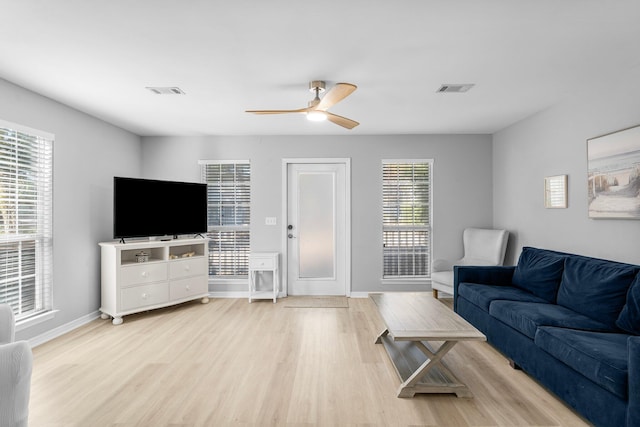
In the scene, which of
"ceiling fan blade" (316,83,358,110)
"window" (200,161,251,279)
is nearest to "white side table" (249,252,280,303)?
"window" (200,161,251,279)

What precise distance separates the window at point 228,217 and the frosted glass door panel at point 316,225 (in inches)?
33.3

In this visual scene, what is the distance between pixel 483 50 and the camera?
259cm

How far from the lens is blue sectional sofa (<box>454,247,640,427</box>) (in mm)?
1908

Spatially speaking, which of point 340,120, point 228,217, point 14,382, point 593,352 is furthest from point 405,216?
point 14,382

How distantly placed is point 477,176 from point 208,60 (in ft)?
13.8

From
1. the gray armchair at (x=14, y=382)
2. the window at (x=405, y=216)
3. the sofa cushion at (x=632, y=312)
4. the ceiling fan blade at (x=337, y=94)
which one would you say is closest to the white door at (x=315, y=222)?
the window at (x=405, y=216)

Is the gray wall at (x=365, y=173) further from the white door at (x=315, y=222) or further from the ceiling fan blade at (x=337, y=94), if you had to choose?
the ceiling fan blade at (x=337, y=94)

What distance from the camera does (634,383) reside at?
5.74 ft

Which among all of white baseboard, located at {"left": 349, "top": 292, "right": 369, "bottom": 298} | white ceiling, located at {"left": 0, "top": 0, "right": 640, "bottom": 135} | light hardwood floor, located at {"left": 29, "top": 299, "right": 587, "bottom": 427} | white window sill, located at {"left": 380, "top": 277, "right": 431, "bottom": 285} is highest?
white ceiling, located at {"left": 0, "top": 0, "right": 640, "bottom": 135}

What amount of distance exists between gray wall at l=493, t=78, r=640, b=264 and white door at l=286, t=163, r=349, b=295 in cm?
230

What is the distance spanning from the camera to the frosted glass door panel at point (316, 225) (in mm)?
5445

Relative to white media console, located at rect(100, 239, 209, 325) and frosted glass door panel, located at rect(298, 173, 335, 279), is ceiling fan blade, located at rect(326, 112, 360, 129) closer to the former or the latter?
frosted glass door panel, located at rect(298, 173, 335, 279)

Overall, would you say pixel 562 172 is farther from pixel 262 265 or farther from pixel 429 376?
pixel 262 265

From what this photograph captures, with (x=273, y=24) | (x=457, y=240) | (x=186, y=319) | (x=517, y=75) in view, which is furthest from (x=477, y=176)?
(x=186, y=319)
